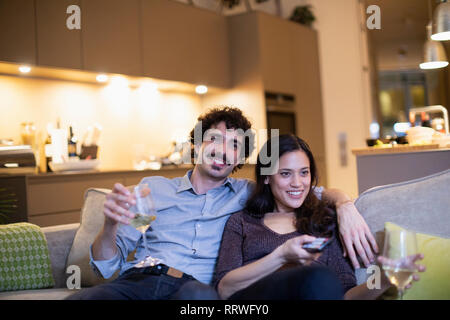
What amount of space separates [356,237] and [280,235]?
0.93 ft

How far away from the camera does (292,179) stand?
1.97m

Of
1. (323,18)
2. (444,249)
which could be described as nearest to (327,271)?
(444,249)

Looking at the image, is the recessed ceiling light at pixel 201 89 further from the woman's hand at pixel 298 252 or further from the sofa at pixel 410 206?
the woman's hand at pixel 298 252

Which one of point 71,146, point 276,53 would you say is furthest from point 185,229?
point 276,53

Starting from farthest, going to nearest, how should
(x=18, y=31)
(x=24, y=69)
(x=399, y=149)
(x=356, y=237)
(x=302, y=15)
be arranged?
(x=302, y=15), (x=24, y=69), (x=18, y=31), (x=399, y=149), (x=356, y=237)

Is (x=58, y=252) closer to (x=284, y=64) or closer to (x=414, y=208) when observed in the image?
(x=414, y=208)

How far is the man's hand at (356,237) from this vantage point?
1774 millimetres

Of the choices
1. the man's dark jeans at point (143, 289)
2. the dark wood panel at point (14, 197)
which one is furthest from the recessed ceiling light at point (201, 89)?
the man's dark jeans at point (143, 289)

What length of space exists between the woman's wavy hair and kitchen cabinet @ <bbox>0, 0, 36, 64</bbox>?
7.19 feet

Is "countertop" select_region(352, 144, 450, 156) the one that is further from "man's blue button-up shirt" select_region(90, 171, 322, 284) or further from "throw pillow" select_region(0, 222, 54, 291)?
"throw pillow" select_region(0, 222, 54, 291)

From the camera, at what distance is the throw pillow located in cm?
221

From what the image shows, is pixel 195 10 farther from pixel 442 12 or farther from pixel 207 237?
pixel 207 237

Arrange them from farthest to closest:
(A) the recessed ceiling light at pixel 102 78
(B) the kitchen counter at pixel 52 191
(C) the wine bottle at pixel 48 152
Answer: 1. (A) the recessed ceiling light at pixel 102 78
2. (C) the wine bottle at pixel 48 152
3. (B) the kitchen counter at pixel 52 191

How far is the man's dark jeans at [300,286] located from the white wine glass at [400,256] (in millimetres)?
155
